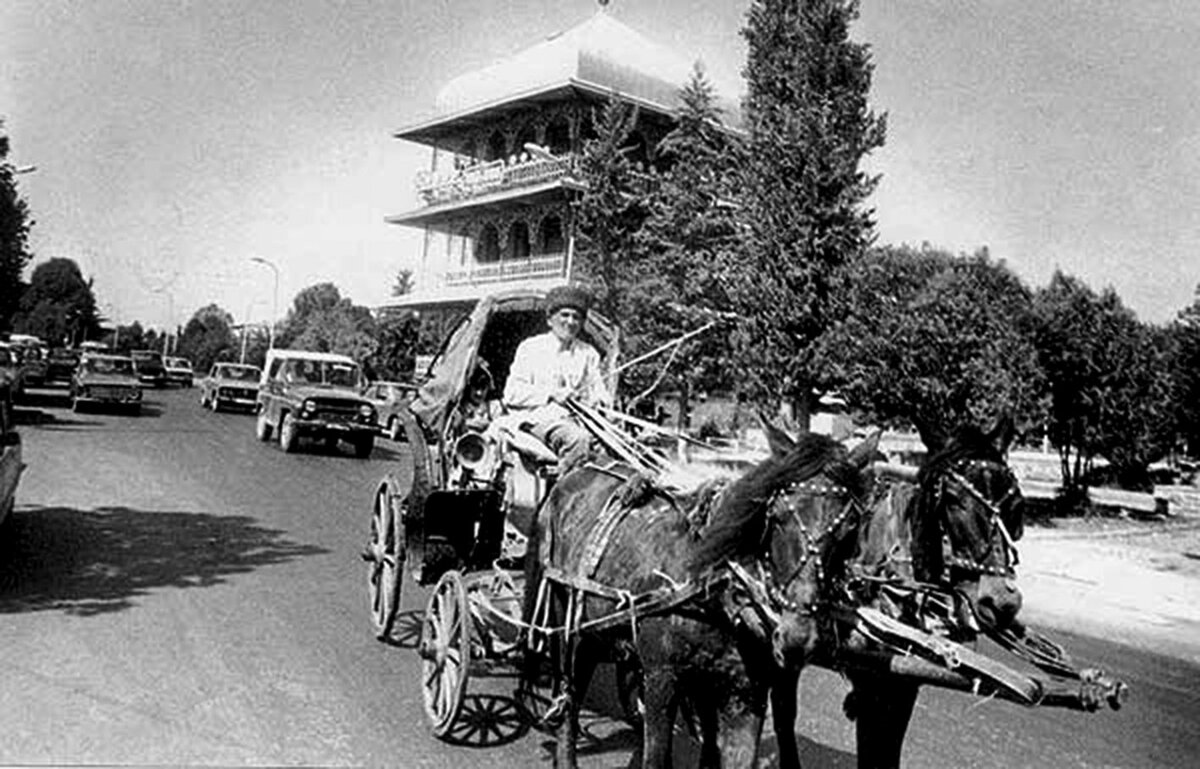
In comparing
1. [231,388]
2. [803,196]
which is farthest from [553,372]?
[231,388]

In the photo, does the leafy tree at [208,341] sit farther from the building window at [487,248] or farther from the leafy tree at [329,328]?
the building window at [487,248]

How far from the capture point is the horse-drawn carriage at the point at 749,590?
12.3ft

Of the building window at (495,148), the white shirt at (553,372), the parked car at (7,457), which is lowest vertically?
the parked car at (7,457)

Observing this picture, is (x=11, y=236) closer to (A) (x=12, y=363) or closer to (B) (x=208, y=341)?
(A) (x=12, y=363)

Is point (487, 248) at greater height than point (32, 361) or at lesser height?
greater

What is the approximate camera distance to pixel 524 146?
31188mm

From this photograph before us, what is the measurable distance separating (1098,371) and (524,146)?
18.4m

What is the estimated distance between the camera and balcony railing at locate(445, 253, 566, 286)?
105 feet

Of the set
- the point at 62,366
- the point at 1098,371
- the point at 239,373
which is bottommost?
the point at 62,366

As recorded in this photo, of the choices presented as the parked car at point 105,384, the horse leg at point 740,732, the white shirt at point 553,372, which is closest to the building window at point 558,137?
the parked car at point 105,384

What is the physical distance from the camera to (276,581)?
30.0ft

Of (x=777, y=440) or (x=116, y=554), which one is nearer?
(x=777, y=440)

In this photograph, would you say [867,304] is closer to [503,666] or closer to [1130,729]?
[1130,729]

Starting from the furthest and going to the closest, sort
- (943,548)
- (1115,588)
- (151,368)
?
(151,368), (1115,588), (943,548)
